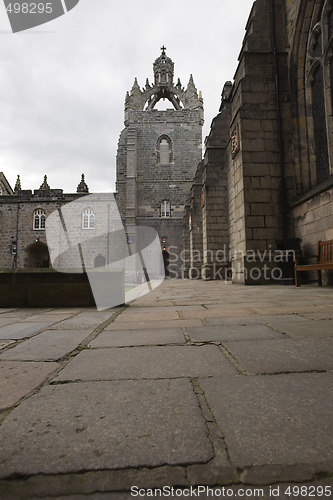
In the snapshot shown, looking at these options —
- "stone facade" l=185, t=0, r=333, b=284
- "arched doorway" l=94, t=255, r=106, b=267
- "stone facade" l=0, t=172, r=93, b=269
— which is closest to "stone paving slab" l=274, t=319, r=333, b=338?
"stone facade" l=185, t=0, r=333, b=284

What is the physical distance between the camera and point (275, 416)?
817mm

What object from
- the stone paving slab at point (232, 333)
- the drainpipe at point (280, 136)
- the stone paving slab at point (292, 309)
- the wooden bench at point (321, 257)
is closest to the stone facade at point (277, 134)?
the drainpipe at point (280, 136)

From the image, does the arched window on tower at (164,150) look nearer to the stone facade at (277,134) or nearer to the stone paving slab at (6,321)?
the stone facade at (277,134)

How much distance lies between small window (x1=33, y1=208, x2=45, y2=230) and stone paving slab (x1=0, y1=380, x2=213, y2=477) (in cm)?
2650

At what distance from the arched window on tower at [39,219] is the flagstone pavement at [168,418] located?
25.7 m

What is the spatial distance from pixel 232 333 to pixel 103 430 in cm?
129

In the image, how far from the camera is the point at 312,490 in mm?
559

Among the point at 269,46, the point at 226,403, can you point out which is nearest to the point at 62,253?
the point at 269,46

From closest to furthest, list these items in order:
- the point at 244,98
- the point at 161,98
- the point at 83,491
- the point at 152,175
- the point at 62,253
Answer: the point at 83,491 < the point at 244,98 < the point at 62,253 < the point at 152,175 < the point at 161,98

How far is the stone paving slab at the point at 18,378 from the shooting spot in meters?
1.01

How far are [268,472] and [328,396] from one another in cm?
47

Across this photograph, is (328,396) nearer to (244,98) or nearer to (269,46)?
(244,98)

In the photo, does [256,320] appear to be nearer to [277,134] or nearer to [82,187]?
[277,134]

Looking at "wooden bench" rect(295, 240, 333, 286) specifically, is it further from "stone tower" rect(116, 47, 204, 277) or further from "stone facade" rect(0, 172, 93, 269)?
"stone facade" rect(0, 172, 93, 269)
